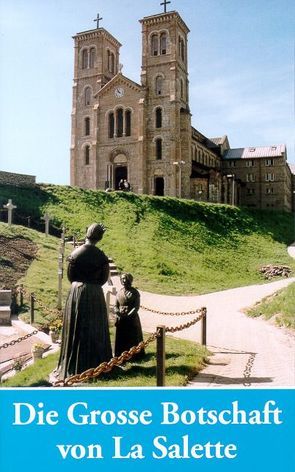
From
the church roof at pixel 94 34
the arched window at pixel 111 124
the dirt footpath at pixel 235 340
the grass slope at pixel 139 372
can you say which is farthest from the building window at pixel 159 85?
the grass slope at pixel 139 372

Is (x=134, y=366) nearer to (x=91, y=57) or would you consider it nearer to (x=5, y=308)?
(x=5, y=308)

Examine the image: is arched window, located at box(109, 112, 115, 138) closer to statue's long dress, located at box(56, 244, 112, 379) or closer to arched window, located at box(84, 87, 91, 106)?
arched window, located at box(84, 87, 91, 106)

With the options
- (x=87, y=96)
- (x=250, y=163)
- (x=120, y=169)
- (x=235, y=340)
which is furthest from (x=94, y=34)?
(x=235, y=340)

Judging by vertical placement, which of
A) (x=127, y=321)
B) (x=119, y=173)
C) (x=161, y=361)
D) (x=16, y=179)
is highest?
(x=119, y=173)

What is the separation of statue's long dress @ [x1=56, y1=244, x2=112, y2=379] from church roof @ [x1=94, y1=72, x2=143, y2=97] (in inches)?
1576

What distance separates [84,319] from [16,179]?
86.8 feet

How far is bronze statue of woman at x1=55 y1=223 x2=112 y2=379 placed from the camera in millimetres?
6797

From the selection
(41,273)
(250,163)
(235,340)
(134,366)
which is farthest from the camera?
(250,163)

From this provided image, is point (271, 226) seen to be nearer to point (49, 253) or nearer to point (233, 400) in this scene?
point (49, 253)

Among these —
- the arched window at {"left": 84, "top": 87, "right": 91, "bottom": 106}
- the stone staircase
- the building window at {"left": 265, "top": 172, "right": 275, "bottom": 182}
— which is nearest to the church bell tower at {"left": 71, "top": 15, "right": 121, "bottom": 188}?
the arched window at {"left": 84, "top": 87, "right": 91, "bottom": 106}

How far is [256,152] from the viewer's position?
59.2 metres

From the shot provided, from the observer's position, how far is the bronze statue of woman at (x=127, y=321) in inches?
333

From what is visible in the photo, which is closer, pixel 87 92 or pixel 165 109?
pixel 165 109

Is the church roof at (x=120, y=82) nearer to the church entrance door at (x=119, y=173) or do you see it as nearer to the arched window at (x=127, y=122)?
the arched window at (x=127, y=122)
